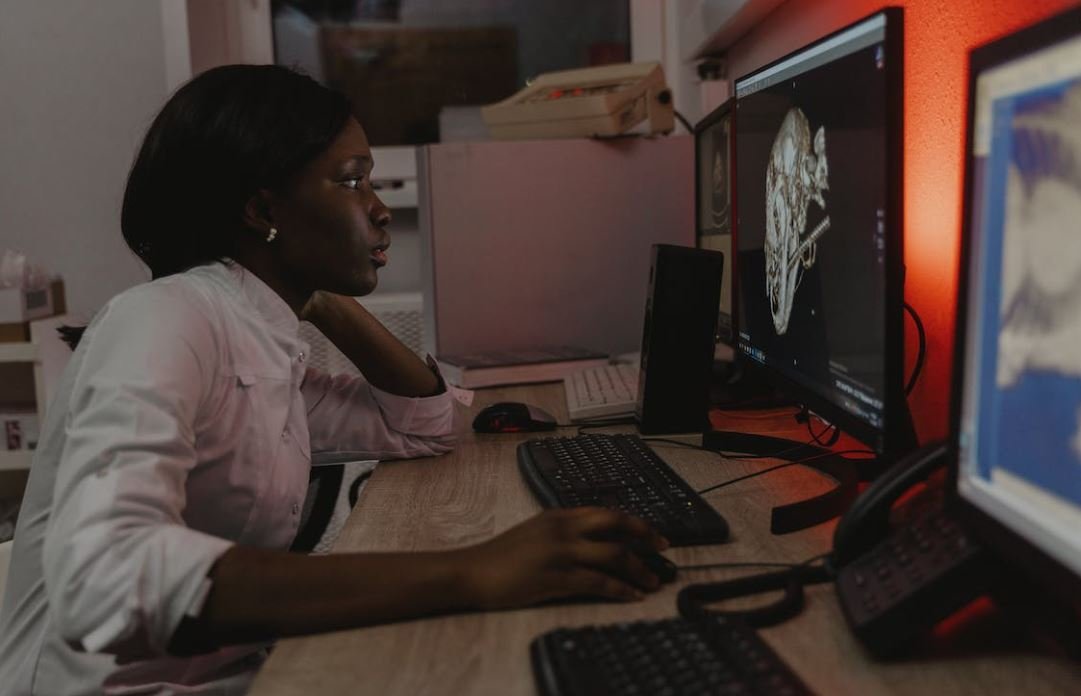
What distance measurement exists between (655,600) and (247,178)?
0.64 m

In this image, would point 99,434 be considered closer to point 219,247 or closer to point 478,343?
point 219,247

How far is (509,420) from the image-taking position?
1.57 m

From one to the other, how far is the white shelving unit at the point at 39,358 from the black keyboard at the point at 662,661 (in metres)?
2.10

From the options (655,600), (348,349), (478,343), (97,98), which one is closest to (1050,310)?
(655,600)

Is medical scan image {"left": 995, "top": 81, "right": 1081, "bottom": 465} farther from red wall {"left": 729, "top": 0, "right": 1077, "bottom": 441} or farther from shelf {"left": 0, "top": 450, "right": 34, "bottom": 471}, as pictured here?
shelf {"left": 0, "top": 450, "right": 34, "bottom": 471}

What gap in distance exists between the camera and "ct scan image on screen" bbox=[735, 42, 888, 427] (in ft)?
3.02

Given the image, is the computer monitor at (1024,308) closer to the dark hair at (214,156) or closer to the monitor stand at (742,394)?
the dark hair at (214,156)

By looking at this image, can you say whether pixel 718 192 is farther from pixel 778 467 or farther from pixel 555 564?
pixel 555 564

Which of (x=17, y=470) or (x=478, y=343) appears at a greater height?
(x=478, y=343)

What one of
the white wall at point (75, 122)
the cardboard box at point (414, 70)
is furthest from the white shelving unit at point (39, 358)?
the cardboard box at point (414, 70)

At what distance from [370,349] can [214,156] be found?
45 cm

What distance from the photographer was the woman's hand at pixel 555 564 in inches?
32.3

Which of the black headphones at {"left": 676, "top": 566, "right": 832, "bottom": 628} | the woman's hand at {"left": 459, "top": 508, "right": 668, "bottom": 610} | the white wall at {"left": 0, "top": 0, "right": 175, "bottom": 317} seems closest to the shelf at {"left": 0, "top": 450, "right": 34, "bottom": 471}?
the white wall at {"left": 0, "top": 0, "right": 175, "bottom": 317}

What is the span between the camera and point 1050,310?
612 millimetres
